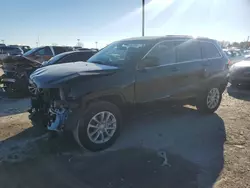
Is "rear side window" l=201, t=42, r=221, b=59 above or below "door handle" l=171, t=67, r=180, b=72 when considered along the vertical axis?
above

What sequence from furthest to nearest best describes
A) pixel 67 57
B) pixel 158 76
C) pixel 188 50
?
pixel 67 57
pixel 188 50
pixel 158 76

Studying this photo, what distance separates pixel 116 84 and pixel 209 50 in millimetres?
3069

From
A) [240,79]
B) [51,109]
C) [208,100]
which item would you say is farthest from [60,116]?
[240,79]

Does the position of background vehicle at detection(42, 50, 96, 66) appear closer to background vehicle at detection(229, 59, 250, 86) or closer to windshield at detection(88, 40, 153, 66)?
windshield at detection(88, 40, 153, 66)

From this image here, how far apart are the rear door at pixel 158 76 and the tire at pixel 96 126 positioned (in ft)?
1.90

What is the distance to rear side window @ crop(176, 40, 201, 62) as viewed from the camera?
499 cm

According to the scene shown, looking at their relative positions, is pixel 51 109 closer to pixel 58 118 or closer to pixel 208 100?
pixel 58 118

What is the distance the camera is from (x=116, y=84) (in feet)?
12.6

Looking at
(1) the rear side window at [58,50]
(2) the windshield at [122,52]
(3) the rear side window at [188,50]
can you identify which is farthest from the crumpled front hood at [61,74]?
(1) the rear side window at [58,50]

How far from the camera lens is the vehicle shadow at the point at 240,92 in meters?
8.02

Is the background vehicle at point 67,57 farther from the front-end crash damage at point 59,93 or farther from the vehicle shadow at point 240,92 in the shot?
the vehicle shadow at point 240,92

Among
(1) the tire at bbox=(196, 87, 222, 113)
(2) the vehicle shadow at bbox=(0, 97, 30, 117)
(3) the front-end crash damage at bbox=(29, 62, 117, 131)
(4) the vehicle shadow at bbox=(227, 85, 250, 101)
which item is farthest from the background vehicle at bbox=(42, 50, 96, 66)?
(4) the vehicle shadow at bbox=(227, 85, 250, 101)

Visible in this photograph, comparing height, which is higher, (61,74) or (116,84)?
(61,74)

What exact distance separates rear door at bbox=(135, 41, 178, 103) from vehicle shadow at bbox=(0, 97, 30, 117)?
3526mm
